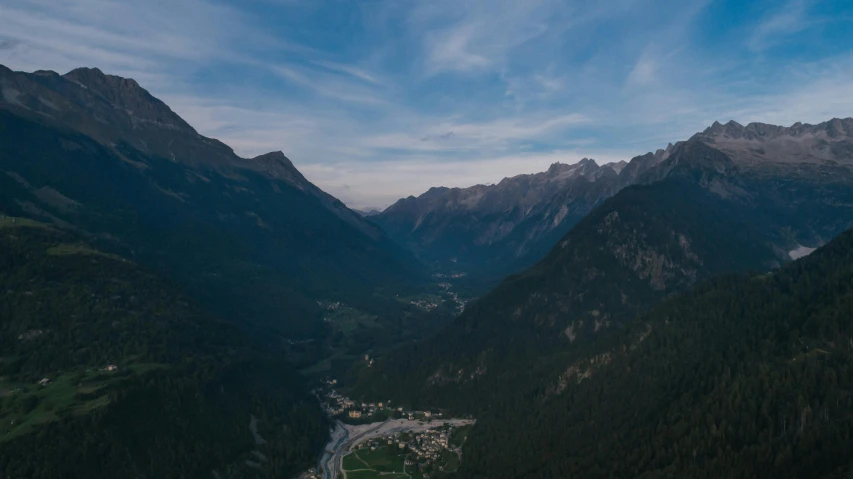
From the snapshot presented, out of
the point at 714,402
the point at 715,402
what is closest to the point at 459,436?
the point at 714,402

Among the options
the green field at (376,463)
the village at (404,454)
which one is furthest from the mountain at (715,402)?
the green field at (376,463)

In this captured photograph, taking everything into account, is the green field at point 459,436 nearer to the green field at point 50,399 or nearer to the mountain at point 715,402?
the mountain at point 715,402

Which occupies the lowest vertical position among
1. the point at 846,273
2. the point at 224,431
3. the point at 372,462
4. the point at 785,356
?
the point at 372,462

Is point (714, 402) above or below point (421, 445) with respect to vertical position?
above

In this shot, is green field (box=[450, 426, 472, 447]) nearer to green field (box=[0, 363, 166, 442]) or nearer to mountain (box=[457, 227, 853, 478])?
mountain (box=[457, 227, 853, 478])

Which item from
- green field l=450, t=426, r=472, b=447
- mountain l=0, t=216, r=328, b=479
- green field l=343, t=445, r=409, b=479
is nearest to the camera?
mountain l=0, t=216, r=328, b=479

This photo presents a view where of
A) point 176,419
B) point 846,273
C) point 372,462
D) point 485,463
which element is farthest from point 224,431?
point 846,273

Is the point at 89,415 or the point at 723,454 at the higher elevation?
the point at 89,415

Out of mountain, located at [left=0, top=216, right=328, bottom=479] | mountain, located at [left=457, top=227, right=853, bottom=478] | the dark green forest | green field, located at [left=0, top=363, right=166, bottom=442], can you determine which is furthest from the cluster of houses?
green field, located at [left=0, top=363, right=166, bottom=442]

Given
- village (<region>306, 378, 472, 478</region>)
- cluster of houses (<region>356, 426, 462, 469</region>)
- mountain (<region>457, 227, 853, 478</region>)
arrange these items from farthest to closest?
cluster of houses (<region>356, 426, 462, 469</region>)
village (<region>306, 378, 472, 478</region>)
mountain (<region>457, 227, 853, 478</region>)

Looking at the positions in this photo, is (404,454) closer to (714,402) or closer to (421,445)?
(421,445)

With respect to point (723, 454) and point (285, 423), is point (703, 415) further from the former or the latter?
point (285, 423)
